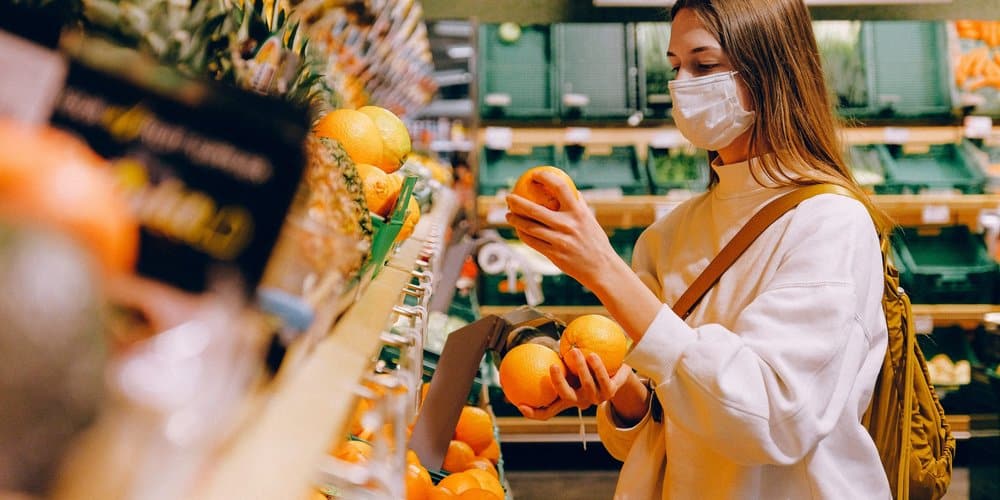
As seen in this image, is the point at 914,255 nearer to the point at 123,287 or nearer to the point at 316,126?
the point at 316,126

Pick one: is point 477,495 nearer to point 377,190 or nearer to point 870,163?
point 377,190

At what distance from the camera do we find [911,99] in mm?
4402

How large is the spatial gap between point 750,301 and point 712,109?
1.21ft

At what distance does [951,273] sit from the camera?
4.12m

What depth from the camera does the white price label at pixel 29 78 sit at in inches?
13.5

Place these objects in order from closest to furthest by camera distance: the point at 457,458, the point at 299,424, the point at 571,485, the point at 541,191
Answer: the point at 299,424
the point at 541,191
the point at 457,458
the point at 571,485

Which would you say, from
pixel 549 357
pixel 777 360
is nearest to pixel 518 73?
pixel 549 357

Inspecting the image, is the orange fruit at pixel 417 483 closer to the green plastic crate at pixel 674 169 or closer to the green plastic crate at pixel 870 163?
the green plastic crate at pixel 674 169

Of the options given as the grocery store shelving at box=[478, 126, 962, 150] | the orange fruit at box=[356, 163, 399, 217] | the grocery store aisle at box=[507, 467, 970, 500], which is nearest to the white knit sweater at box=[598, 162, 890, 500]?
the orange fruit at box=[356, 163, 399, 217]

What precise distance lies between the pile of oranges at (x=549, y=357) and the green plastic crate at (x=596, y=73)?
331 cm

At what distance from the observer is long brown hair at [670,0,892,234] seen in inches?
49.6

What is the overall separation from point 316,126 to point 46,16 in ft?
2.72

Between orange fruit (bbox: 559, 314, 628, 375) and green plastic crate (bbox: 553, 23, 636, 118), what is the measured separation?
10.9 feet

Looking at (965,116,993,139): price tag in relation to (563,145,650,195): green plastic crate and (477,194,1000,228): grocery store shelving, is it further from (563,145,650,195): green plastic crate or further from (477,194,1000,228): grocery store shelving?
(563,145,650,195): green plastic crate
